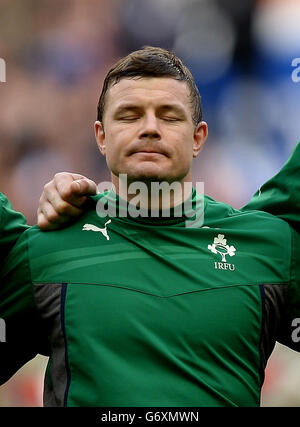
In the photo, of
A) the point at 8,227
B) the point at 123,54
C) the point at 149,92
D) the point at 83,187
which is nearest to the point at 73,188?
the point at 83,187

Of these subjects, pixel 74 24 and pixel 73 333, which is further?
pixel 74 24

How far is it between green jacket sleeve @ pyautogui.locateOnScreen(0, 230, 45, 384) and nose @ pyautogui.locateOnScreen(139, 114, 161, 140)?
15.2 inches

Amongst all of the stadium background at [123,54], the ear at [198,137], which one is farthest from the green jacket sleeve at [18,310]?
the stadium background at [123,54]

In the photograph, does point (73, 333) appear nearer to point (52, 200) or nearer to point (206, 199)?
point (52, 200)

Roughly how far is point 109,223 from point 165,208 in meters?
0.15

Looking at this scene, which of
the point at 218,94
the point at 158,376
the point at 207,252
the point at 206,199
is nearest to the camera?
the point at 158,376

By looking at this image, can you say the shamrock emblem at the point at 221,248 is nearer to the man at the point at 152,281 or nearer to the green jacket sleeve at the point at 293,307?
the man at the point at 152,281

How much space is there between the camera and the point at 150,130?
173 cm

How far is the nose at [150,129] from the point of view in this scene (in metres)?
1.73

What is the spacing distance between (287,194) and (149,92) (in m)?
0.44

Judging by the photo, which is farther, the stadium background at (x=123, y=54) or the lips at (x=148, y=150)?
the stadium background at (x=123, y=54)

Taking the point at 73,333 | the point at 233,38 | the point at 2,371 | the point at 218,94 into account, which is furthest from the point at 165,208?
the point at 233,38

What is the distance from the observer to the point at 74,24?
4.88 m

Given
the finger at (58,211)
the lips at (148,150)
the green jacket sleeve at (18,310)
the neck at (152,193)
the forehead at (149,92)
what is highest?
the forehead at (149,92)
